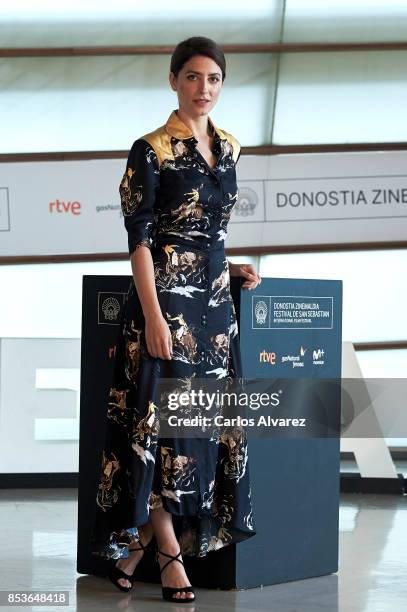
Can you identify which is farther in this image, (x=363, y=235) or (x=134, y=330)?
(x=363, y=235)

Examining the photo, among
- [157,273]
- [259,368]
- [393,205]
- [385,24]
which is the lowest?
[259,368]

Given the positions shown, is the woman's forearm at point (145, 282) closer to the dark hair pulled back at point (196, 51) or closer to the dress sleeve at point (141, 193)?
the dress sleeve at point (141, 193)

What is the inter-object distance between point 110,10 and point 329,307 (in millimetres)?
5590

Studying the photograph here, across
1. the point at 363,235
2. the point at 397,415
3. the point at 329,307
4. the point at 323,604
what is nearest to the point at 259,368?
the point at 329,307

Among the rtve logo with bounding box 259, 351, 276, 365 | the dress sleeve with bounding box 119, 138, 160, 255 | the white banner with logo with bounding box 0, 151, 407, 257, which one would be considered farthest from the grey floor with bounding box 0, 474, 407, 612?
the white banner with logo with bounding box 0, 151, 407, 257

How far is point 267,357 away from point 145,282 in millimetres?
508

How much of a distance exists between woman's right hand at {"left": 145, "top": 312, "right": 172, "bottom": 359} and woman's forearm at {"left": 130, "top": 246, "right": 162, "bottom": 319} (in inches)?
0.5

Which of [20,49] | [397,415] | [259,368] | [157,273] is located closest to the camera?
[157,273]

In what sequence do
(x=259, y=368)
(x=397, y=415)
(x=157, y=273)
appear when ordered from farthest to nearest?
(x=397, y=415) → (x=259, y=368) → (x=157, y=273)

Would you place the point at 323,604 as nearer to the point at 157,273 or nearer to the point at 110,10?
the point at 157,273

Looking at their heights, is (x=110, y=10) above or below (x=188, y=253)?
above

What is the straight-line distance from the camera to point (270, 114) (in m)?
8.79

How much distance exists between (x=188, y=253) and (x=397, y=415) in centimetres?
485

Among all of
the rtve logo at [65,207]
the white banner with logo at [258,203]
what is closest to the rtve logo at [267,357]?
the white banner with logo at [258,203]
